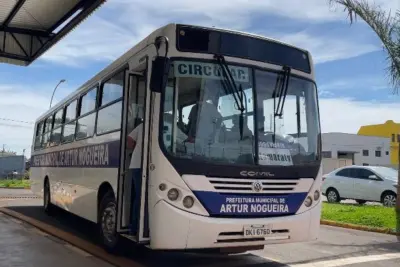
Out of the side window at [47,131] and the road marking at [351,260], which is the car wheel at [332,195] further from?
the side window at [47,131]

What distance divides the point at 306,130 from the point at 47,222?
7538 mm

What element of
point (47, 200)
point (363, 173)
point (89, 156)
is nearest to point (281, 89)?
point (89, 156)

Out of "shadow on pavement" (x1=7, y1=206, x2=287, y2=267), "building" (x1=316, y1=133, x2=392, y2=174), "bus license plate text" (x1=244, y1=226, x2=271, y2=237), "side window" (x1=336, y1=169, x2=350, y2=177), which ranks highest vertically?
"building" (x1=316, y1=133, x2=392, y2=174)

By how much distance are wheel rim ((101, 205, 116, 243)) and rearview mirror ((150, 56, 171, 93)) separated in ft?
7.95

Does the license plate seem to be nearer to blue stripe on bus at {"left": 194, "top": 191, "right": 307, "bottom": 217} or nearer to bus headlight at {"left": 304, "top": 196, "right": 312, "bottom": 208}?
blue stripe on bus at {"left": 194, "top": 191, "right": 307, "bottom": 217}

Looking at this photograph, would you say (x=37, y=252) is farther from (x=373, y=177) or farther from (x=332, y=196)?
(x=332, y=196)

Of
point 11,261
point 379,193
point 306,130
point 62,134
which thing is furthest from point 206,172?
point 379,193

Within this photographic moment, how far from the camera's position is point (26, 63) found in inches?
703

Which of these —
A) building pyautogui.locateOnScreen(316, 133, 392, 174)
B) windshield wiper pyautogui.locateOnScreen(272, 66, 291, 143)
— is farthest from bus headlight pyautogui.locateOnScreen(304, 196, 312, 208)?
building pyautogui.locateOnScreen(316, 133, 392, 174)

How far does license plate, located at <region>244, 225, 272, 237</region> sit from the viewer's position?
19.5 feet

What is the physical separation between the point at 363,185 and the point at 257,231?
1233 cm

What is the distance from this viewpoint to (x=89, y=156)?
8750mm

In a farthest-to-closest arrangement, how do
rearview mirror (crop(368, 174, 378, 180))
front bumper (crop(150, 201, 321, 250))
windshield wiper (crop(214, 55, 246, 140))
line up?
rearview mirror (crop(368, 174, 378, 180)) → windshield wiper (crop(214, 55, 246, 140)) → front bumper (crop(150, 201, 321, 250))

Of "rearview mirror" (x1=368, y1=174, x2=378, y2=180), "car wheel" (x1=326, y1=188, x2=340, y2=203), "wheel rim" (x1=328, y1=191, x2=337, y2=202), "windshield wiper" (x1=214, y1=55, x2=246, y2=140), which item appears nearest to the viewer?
"windshield wiper" (x1=214, y1=55, x2=246, y2=140)
